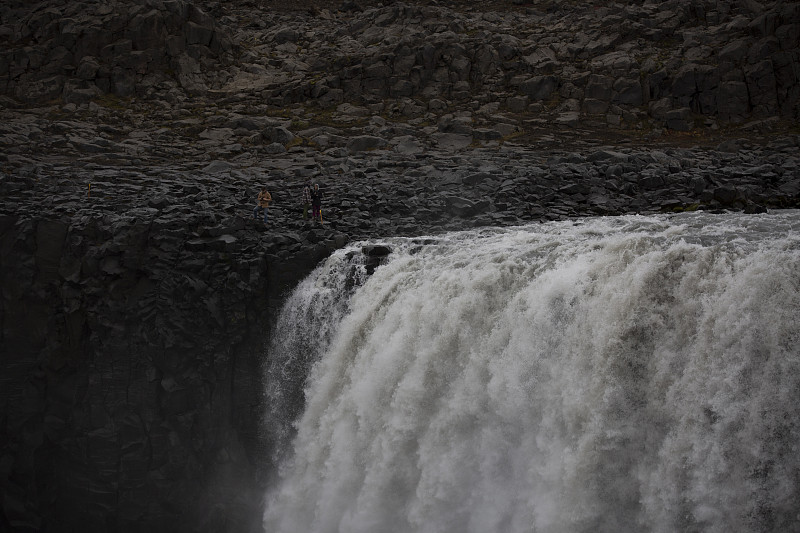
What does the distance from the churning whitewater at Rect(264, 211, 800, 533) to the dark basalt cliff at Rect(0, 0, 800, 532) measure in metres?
2.87

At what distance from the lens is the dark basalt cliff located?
954 inches

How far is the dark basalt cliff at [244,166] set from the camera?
79.5 feet

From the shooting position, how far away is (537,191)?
3002 cm

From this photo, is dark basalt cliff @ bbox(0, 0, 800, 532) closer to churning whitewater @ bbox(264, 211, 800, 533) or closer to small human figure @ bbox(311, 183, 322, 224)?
small human figure @ bbox(311, 183, 322, 224)

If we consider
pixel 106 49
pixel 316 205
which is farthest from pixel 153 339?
pixel 106 49

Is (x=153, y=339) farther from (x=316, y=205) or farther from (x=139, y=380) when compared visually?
(x=316, y=205)

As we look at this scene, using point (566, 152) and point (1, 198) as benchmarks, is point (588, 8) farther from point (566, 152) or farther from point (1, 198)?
point (1, 198)

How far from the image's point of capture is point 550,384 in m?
16.0

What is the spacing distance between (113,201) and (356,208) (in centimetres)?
1059

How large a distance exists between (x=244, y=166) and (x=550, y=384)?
25397 mm

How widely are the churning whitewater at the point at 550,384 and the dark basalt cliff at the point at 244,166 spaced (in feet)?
9.41

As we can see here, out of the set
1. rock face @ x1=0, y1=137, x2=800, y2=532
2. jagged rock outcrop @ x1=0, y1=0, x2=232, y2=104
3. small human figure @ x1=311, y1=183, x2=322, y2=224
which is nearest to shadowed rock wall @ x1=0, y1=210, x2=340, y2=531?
rock face @ x1=0, y1=137, x2=800, y2=532

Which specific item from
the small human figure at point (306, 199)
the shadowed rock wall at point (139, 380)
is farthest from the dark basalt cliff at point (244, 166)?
the small human figure at point (306, 199)

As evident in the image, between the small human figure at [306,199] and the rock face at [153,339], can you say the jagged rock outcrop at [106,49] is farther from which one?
the small human figure at [306,199]
